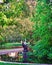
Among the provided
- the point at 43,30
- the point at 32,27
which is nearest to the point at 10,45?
the point at 32,27

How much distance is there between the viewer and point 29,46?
13.7 meters

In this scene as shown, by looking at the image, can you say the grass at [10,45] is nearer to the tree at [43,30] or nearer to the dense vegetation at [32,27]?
the dense vegetation at [32,27]

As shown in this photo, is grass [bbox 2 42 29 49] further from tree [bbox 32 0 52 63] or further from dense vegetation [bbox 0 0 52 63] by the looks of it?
tree [bbox 32 0 52 63]

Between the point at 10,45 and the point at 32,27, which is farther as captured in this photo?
the point at 10,45

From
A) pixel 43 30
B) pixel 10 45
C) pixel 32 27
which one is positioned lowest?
pixel 10 45

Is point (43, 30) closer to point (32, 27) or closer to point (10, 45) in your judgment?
point (32, 27)

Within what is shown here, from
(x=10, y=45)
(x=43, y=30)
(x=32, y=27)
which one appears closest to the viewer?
(x=43, y=30)

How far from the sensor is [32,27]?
1476 cm

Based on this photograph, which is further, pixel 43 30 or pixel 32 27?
pixel 32 27

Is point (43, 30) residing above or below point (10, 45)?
above

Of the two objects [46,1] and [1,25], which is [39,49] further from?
[1,25]

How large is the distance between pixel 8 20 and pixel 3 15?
53 cm

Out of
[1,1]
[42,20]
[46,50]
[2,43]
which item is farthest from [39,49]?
[1,1]

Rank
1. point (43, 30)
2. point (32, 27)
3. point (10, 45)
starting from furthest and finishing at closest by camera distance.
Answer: point (10, 45) → point (32, 27) → point (43, 30)
